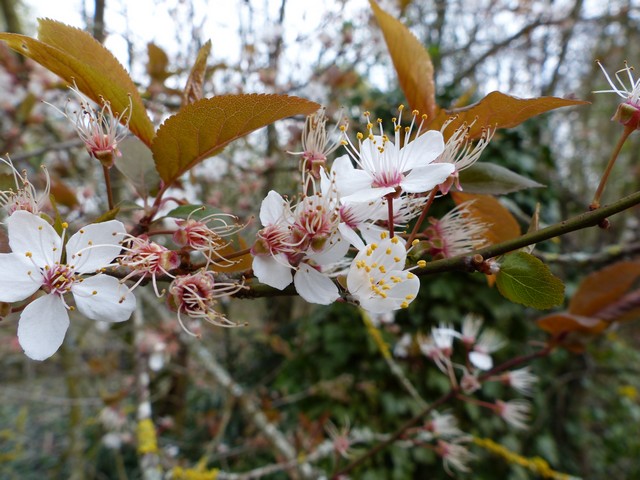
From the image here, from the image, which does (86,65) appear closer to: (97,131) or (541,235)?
(97,131)

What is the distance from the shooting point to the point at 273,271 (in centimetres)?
44

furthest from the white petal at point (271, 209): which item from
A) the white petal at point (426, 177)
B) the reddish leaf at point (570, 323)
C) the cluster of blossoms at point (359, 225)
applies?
the reddish leaf at point (570, 323)

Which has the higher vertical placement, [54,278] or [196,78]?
[196,78]

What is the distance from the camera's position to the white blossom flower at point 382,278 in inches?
17.0

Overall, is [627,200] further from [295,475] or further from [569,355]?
[569,355]

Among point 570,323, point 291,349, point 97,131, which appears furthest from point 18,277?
point 291,349

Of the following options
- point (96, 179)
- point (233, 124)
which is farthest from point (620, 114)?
point (96, 179)

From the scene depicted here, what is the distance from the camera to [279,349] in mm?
2439

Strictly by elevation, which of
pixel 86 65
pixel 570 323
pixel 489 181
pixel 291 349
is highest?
pixel 86 65

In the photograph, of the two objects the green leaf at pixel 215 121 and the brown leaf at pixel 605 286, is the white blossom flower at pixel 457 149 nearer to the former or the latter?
the green leaf at pixel 215 121

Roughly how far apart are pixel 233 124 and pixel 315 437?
1.45 metres

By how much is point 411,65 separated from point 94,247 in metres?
0.41

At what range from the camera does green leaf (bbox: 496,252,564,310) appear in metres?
0.43

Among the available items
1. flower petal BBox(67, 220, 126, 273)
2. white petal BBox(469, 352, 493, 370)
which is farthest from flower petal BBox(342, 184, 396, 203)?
white petal BBox(469, 352, 493, 370)
